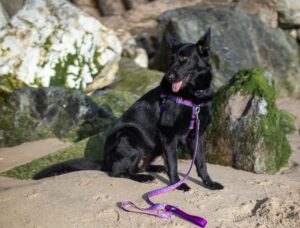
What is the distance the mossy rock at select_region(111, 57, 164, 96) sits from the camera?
873 centimetres

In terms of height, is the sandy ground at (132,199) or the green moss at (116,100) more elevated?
the sandy ground at (132,199)

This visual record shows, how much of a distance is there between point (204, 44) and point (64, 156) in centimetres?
238

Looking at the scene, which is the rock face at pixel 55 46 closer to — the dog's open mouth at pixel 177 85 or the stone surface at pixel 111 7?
the dog's open mouth at pixel 177 85

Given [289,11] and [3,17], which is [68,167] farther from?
[289,11]

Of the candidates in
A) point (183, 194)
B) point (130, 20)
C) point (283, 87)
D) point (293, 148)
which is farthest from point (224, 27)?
point (183, 194)

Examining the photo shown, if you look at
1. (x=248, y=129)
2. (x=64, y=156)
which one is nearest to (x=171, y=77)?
(x=248, y=129)

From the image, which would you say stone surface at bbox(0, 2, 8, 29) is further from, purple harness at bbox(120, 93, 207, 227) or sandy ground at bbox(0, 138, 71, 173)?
purple harness at bbox(120, 93, 207, 227)

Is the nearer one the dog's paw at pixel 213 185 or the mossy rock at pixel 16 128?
the dog's paw at pixel 213 185

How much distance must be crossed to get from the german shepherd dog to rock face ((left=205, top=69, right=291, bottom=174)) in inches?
33.9

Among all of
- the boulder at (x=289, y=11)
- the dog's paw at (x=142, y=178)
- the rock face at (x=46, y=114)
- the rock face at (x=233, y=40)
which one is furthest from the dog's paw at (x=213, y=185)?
the boulder at (x=289, y=11)

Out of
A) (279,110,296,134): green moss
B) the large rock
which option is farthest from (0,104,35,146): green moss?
(279,110,296,134): green moss

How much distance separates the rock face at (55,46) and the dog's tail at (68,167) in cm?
270

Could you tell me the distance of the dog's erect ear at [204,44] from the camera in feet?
15.4

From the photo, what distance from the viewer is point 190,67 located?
473cm
